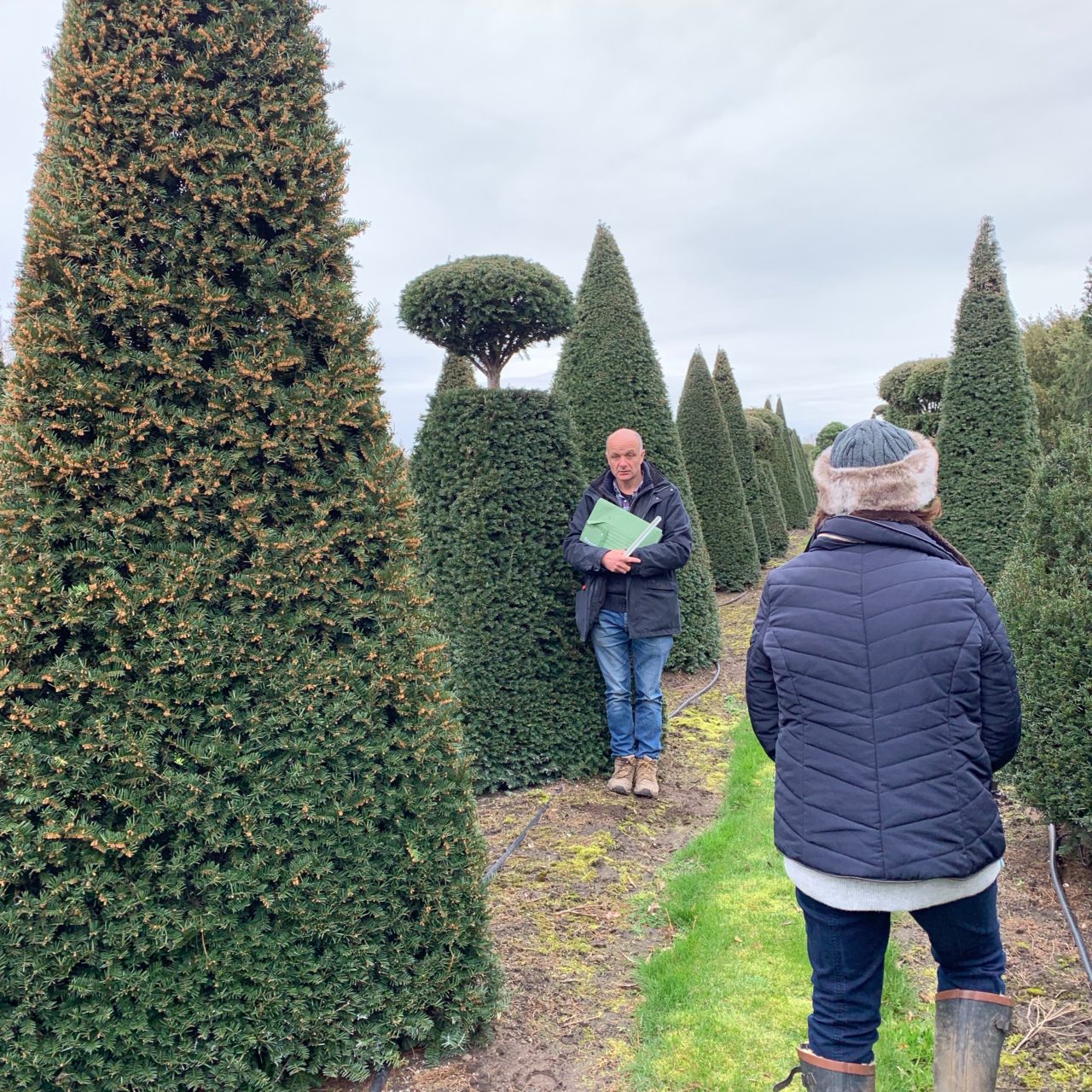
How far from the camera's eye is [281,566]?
8.41 feet

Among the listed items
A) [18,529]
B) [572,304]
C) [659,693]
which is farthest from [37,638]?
[572,304]

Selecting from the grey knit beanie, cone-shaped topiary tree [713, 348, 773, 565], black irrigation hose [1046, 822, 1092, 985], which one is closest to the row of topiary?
black irrigation hose [1046, 822, 1092, 985]

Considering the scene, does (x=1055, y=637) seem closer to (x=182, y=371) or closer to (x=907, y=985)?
(x=907, y=985)

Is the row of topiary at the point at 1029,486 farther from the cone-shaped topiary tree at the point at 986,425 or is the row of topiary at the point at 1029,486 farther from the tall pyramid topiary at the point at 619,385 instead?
the tall pyramid topiary at the point at 619,385

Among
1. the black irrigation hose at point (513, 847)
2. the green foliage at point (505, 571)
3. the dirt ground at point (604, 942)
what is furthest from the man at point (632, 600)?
the black irrigation hose at point (513, 847)

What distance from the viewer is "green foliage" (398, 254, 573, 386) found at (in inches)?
209

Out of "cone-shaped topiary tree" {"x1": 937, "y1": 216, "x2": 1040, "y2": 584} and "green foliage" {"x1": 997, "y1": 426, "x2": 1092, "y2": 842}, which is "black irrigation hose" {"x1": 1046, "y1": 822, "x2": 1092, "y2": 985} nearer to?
"green foliage" {"x1": 997, "y1": 426, "x2": 1092, "y2": 842}

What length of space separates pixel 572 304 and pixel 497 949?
4229 millimetres

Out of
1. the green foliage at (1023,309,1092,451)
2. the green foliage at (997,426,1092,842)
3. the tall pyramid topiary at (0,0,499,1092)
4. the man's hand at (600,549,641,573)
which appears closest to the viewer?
the tall pyramid topiary at (0,0,499,1092)

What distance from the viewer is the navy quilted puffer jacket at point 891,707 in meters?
1.96

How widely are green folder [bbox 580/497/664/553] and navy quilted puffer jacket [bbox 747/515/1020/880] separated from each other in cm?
277

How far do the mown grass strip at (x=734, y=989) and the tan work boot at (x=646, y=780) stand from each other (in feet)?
2.18

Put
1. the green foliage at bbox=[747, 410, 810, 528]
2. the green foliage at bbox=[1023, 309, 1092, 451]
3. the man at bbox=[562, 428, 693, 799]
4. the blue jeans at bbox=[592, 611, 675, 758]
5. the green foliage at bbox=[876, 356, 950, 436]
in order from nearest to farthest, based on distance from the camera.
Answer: the man at bbox=[562, 428, 693, 799]
the blue jeans at bbox=[592, 611, 675, 758]
the green foliage at bbox=[1023, 309, 1092, 451]
the green foliage at bbox=[876, 356, 950, 436]
the green foliage at bbox=[747, 410, 810, 528]

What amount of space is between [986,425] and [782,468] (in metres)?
14.3
